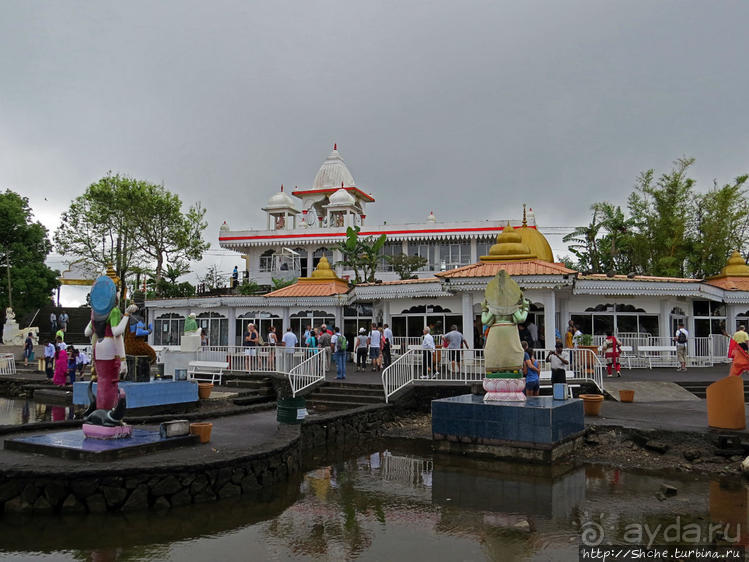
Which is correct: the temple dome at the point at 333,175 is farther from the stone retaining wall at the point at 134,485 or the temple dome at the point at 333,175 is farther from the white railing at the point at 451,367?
the stone retaining wall at the point at 134,485

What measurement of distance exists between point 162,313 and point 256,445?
21.6m

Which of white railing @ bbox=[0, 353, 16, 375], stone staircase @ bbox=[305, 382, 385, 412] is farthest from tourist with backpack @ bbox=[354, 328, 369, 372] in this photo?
white railing @ bbox=[0, 353, 16, 375]

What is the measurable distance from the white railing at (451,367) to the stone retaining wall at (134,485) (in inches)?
242

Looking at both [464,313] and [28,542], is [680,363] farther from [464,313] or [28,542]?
[28,542]

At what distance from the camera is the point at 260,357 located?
18.5m

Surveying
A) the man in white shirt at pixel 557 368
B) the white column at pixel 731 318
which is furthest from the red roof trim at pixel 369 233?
the man in white shirt at pixel 557 368

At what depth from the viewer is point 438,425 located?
37.1ft

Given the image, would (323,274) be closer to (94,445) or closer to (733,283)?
(733,283)

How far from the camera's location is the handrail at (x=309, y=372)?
15505mm

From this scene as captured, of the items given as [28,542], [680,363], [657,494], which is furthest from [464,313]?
[28,542]

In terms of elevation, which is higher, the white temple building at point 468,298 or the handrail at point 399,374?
the white temple building at point 468,298

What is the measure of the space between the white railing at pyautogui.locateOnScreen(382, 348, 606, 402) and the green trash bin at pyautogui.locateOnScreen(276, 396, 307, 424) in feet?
11.8

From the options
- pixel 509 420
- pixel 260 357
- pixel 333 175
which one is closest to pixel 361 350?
pixel 260 357

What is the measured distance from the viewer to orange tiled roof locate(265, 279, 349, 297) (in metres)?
24.4
